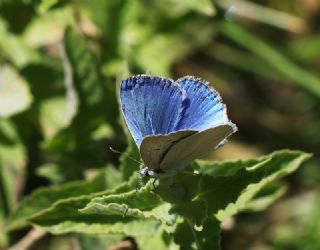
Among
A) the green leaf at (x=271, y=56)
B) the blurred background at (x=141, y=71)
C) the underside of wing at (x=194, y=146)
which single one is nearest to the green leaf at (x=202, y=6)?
the blurred background at (x=141, y=71)

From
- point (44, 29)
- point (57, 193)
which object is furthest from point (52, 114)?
point (57, 193)

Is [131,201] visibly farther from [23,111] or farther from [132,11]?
[132,11]

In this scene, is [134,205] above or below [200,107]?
below

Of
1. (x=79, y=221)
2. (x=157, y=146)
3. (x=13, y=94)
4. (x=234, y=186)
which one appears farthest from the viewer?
(x=13, y=94)

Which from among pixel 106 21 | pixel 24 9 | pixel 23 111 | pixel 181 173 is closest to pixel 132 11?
pixel 106 21

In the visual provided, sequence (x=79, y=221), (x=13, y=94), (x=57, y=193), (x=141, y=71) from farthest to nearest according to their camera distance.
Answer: (x=141, y=71)
(x=13, y=94)
(x=57, y=193)
(x=79, y=221)

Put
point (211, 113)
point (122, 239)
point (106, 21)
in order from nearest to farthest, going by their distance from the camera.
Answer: point (211, 113)
point (122, 239)
point (106, 21)

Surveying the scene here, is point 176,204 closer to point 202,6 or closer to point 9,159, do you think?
point 202,6
